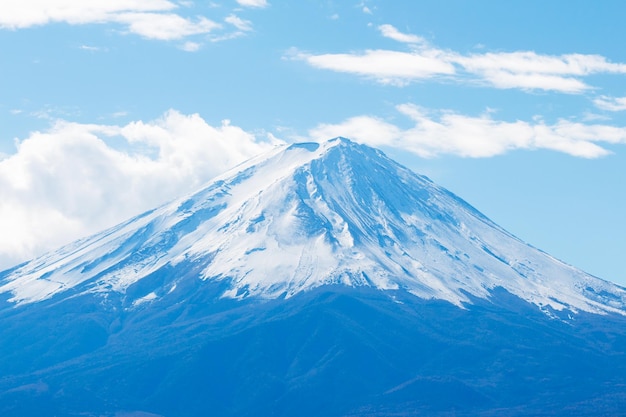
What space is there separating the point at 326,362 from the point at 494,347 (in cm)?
2405

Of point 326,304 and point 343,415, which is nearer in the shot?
point 343,415

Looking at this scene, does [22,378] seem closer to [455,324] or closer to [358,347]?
[358,347]

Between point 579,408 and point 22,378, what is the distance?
2844 inches

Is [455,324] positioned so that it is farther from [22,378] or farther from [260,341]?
[22,378]

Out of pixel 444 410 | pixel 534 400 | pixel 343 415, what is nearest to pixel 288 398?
pixel 343 415

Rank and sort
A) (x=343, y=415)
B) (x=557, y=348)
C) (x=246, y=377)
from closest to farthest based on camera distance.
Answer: (x=343, y=415) < (x=246, y=377) < (x=557, y=348)

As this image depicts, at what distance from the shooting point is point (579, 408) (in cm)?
16875

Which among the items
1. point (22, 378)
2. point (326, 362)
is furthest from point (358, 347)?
point (22, 378)

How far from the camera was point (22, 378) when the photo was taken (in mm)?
186125

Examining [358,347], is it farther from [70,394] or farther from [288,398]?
[70,394]

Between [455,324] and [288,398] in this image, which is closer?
[288,398]

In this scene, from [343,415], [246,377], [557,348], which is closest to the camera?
[343,415]

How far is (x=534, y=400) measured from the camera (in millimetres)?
174625

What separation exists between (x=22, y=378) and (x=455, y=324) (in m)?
59.7
